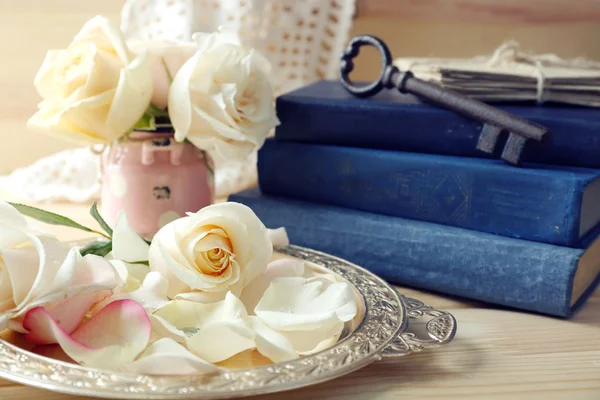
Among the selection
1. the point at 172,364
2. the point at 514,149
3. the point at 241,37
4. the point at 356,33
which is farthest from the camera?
the point at 356,33

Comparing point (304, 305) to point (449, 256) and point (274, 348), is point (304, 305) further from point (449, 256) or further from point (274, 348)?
point (449, 256)

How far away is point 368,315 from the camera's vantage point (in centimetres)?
47

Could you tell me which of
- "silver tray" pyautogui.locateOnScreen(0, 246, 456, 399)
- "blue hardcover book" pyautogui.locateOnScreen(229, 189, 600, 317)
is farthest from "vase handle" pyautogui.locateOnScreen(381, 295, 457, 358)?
"blue hardcover book" pyautogui.locateOnScreen(229, 189, 600, 317)

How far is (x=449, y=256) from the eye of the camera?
0.60m

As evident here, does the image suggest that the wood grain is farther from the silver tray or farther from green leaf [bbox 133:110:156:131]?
the silver tray

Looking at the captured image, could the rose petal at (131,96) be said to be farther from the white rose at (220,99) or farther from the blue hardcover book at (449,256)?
the blue hardcover book at (449,256)

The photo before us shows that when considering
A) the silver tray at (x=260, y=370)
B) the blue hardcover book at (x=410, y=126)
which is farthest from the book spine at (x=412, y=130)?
the silver tray at (x=260, y=370)

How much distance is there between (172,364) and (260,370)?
0.16 ft

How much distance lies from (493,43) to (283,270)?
2.30ft

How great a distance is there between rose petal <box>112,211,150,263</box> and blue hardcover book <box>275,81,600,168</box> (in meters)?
0.27

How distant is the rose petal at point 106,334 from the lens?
1.27 ft

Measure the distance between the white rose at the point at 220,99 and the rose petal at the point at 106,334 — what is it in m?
0.25

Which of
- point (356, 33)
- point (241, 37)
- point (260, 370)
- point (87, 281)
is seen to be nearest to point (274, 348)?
point (260, 370)

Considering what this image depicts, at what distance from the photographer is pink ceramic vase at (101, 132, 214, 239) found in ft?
2.22
